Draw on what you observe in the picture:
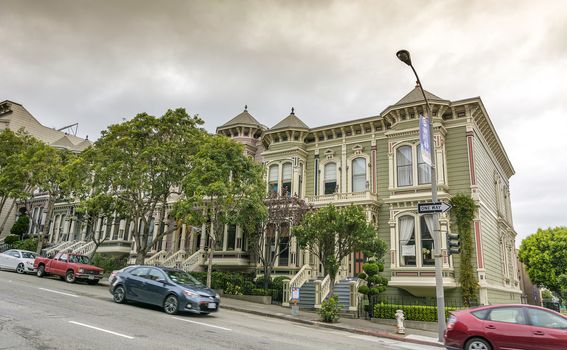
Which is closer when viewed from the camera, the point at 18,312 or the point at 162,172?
the point at 18,312

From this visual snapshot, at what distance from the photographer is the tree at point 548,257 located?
3880 cm

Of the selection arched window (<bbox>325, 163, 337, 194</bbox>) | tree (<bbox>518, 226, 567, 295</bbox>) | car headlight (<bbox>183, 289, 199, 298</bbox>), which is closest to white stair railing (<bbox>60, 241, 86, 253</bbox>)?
arched window (<bbox>325, 163, 337, 194</bbox>)

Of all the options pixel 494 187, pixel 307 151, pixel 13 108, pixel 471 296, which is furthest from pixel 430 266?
pixel 13 108

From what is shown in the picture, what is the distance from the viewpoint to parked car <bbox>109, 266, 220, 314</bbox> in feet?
44.7

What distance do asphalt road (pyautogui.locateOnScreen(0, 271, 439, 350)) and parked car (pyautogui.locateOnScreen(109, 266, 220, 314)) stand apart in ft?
1.17

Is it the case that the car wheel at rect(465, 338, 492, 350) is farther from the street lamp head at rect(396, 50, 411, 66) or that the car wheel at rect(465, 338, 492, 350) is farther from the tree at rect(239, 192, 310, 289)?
the tree at rect(239, 192, 310, 289)

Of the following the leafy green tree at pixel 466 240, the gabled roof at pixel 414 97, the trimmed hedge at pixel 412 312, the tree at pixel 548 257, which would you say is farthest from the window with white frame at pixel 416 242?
the tree at pixel 548 257

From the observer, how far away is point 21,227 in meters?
42.6

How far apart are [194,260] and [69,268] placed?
26.9ft

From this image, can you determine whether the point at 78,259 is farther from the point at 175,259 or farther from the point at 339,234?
the point at 339,234

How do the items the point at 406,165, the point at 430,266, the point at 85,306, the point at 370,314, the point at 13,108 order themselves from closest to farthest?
the point at 85,306 < the point at 370,314 < the point at 430,266 < the point at 406,165 < the point at 13,108

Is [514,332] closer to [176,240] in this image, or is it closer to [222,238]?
[222,238]

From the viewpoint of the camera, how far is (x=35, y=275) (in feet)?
83.4

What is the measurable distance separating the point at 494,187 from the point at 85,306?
25.7 meters
